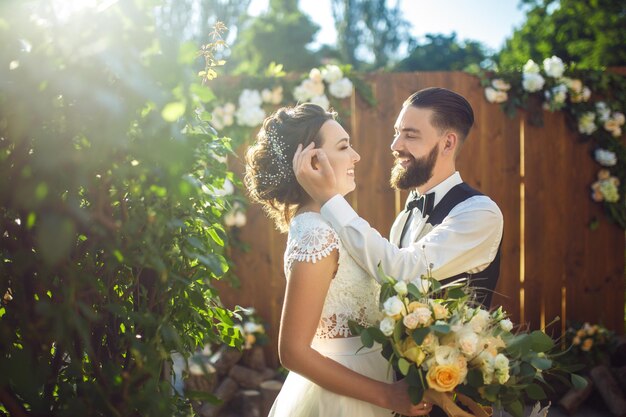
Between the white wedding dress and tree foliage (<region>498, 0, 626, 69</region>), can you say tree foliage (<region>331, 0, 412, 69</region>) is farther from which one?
the white wedding dress

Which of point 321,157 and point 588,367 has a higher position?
point 321,157

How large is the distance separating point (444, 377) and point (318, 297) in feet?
1.45

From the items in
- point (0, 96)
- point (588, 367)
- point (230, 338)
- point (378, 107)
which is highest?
point (378, 107)

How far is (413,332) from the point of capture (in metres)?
1.62

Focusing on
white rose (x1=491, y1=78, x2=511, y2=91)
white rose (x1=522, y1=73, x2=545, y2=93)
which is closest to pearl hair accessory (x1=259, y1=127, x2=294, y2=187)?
white rose (x1=491, y1=78, x2=511, y2=91)

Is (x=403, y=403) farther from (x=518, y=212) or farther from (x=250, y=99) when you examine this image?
(x=518, y=212)

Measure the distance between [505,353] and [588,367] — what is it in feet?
10.3

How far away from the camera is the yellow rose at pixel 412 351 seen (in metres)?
1.62

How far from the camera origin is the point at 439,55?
11516mm

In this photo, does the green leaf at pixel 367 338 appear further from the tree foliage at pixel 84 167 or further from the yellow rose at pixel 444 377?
the tree foliage at pixel 84 167

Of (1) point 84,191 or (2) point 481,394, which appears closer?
(1) point 84,191

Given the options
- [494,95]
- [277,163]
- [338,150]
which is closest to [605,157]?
[494,95]

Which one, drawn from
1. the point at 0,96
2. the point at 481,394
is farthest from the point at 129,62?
the point at 481,394

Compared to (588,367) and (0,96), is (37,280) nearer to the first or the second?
(0,96)
